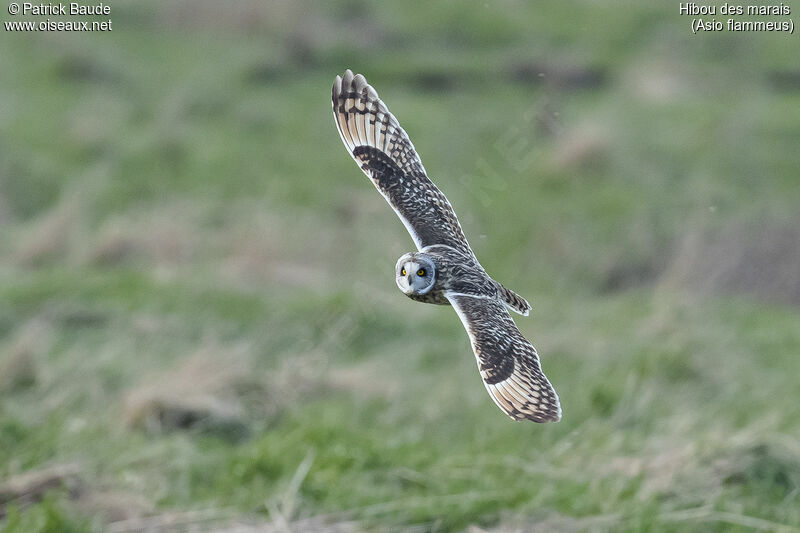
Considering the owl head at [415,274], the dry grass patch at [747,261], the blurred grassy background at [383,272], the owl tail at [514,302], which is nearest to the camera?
the owl head at [415,274]

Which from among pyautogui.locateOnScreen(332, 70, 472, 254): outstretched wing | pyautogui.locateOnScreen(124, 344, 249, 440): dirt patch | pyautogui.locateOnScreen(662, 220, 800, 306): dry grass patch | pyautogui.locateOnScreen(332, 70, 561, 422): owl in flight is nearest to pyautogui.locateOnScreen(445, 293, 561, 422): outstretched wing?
pyautogui.locateOnScreen(332, 70, 561, 422): owl in flight

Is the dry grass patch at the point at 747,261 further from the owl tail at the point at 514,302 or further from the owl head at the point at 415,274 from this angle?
→ the owl head at the point at 415,274

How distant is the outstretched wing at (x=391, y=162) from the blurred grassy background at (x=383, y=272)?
72mm

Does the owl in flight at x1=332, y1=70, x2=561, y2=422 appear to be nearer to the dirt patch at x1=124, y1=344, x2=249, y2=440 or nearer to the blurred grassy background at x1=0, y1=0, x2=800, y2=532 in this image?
the blurred grassy background at x1=0, y1=0, x2=800, y2=532

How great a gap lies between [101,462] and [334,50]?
662 inches

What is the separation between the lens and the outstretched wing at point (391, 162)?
1911 millimetres

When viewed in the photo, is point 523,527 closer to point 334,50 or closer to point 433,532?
point 433,532

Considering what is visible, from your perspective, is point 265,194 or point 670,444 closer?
point 670,444

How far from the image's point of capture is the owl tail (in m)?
1.81

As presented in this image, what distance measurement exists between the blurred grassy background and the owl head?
0.14 m

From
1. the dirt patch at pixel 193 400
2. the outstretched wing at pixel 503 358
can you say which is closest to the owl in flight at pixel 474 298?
the outstretched wing at pixel 503 358

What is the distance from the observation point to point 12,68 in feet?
78.6

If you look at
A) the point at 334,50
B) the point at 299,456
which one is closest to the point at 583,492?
the point at 299,456

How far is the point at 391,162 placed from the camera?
215 centimetres
